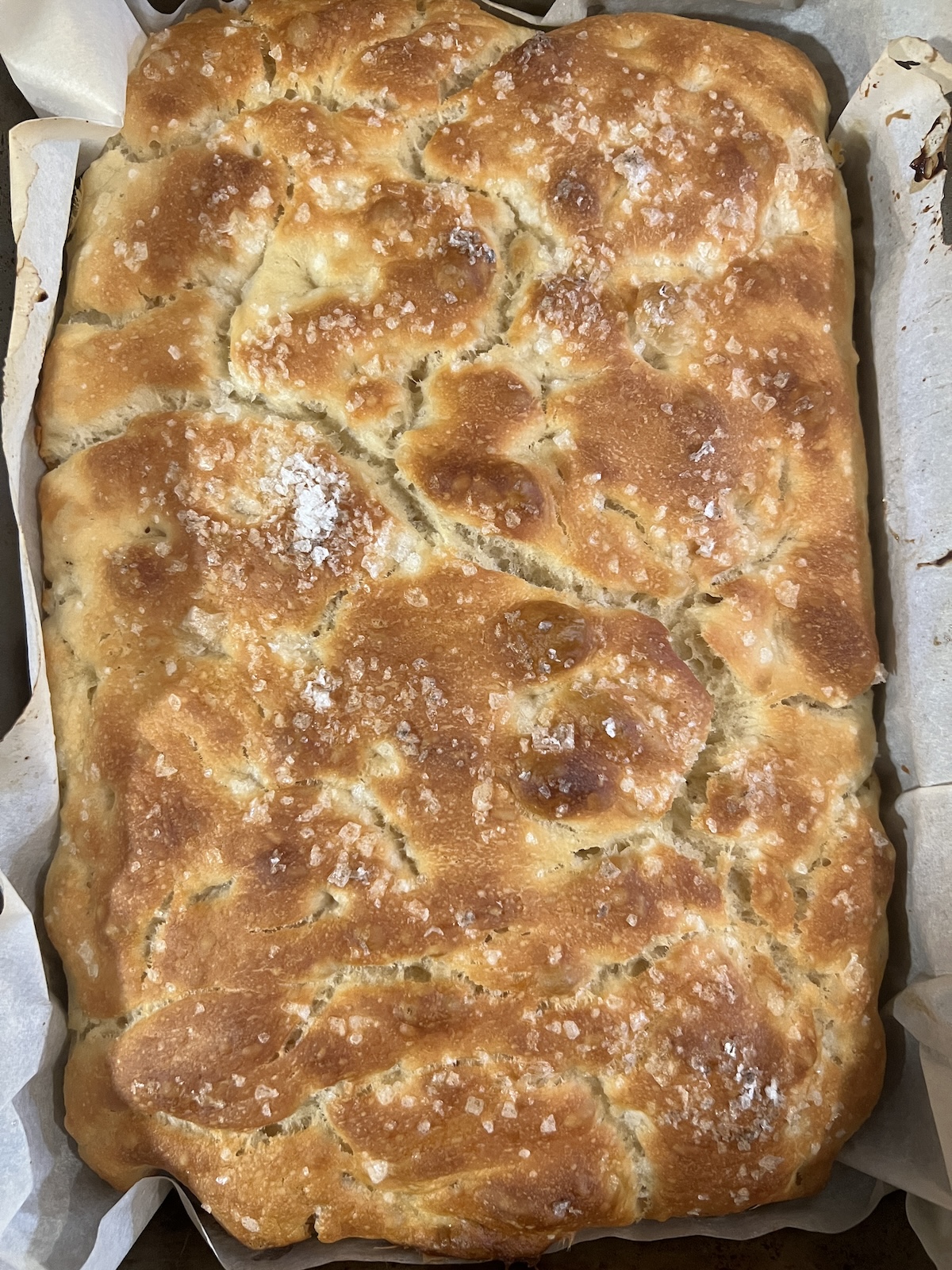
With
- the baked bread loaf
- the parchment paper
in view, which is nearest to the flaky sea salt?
the baked bread loaf

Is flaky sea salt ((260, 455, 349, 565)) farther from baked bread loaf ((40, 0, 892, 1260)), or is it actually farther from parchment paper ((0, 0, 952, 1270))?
parchment paper ((0, 0, 952, 1270))

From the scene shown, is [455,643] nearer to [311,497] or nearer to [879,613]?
[311,497]

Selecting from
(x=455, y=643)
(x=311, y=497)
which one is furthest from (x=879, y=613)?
(x=311, y=497)

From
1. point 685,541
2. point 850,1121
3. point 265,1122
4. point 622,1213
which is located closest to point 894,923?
point 850,1121

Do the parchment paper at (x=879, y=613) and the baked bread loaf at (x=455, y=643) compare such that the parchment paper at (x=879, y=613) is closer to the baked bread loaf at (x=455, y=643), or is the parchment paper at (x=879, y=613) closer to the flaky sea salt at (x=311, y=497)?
the baked bread loaf at (x=455, y=643)

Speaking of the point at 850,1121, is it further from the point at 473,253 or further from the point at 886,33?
the point at 886,33
